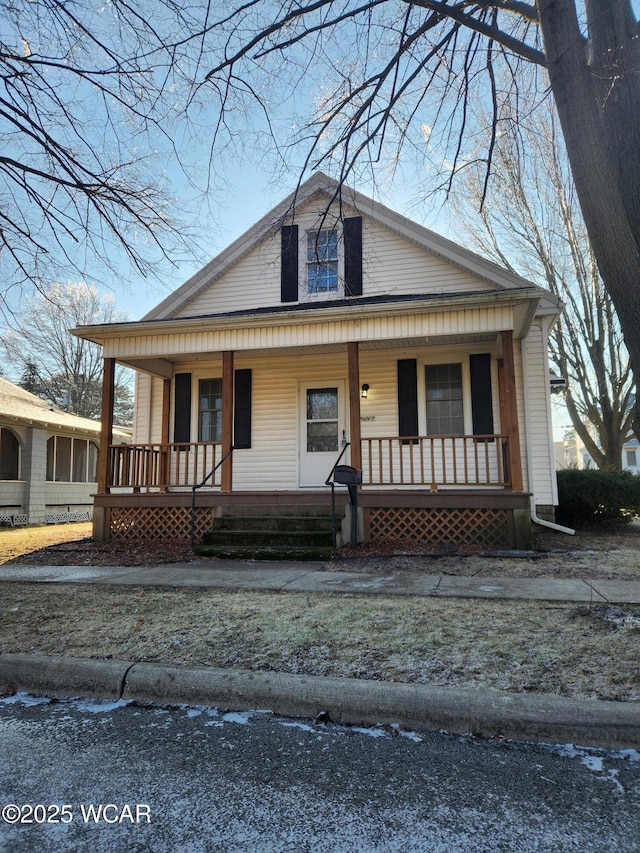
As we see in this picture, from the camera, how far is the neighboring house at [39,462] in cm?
1473

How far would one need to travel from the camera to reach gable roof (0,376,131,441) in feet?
46.9

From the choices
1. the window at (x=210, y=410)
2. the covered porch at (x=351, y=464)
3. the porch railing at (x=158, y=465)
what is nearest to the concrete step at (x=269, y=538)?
the covered porch at (x=351, y=464)

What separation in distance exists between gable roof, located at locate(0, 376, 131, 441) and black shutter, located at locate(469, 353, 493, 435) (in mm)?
11326

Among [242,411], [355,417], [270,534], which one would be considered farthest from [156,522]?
[355,417]

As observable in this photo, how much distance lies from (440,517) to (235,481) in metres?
4.43

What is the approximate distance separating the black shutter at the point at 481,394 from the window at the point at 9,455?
40.3 ft

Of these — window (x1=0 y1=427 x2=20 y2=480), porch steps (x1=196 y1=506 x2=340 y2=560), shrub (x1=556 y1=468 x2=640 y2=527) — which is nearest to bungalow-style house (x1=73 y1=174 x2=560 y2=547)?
porch steps (x1=196 y1=506 x2=340 y2=560)

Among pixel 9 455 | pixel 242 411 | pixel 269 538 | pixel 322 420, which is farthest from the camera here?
pixel 9 455

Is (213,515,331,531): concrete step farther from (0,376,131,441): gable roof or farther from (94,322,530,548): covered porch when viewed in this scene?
(0,376,131,441): gable roof

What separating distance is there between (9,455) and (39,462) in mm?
778

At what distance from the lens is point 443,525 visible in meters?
8.48

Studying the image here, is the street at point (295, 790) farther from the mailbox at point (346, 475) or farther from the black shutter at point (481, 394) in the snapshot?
the black shutter at point (481, 394)

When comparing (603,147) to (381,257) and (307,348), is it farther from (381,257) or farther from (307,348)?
(381,257)

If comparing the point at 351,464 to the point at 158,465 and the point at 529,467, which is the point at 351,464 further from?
the point at 158,465
